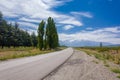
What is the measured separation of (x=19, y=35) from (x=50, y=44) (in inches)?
969

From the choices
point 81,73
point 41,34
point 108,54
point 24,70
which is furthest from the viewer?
point 41,34

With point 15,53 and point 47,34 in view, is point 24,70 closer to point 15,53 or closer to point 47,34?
A: point 15,53

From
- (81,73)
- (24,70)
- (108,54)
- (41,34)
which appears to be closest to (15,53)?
(108,54)

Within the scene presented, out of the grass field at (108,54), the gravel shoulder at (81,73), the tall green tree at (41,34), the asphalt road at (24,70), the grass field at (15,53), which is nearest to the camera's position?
the asphalt road at (24,70)

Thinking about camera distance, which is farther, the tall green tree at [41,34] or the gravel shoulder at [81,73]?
the tall green tree at [41,34]

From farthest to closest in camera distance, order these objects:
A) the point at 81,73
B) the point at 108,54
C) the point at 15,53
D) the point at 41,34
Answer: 1. the point at 41,34
2. the point at 108,54
3. the point at 15,53
4. the point at 81,73

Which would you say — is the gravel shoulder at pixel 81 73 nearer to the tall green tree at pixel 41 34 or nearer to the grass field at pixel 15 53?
the grass field at pixel 15 53

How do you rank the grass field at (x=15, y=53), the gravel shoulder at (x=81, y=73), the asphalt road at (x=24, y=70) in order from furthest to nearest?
the grass field at (x=15, y=53)
the gravel shoulder at (x=81, y=73)
the asphalt road at (x=24, y=70)

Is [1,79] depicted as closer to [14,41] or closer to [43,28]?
[43,28]

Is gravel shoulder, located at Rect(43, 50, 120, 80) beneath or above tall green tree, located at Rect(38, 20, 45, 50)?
beneath

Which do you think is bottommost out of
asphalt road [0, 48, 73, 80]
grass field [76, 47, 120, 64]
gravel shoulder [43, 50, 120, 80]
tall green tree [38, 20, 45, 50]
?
grass field [76, 47, 120, 64]

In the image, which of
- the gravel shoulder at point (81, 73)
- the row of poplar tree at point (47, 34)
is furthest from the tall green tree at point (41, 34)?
the gravel shoulder at point (81, 73)

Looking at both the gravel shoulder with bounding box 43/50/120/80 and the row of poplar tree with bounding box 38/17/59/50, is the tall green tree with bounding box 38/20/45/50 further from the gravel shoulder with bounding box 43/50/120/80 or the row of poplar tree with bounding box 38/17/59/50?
the gravel shoulder with bounding box 43/50/120/80

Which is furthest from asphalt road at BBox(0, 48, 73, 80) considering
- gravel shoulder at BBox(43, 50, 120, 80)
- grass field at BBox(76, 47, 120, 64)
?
grass field at BBox(76, 47, 120, 64)
